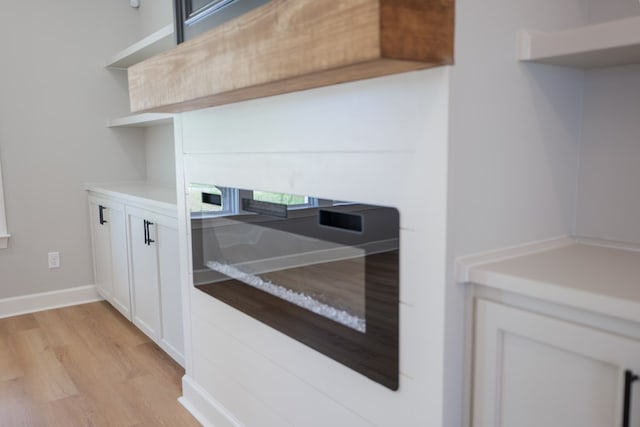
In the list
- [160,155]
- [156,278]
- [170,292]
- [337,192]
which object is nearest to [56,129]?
[160,155]

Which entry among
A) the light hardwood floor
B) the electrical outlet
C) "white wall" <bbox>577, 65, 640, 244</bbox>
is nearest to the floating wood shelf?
"white wall" <bbox>577, 65, 640, 244</bbox>

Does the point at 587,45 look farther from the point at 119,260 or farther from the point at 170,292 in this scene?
the point at 119,260

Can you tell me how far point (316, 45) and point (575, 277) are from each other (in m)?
0.68

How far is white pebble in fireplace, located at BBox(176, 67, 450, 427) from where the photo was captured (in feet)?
3.38

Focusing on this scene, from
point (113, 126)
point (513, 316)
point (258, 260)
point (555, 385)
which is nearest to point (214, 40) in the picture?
point (258, 260)

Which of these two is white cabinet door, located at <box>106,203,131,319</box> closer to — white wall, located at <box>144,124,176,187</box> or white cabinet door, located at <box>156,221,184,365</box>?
white wall, located at <box>144,124,176,187</box>

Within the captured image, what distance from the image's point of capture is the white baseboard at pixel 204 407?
76.6 inches

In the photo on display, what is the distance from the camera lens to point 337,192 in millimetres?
1262

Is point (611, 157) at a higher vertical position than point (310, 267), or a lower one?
higher

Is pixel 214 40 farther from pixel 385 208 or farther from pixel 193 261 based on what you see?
pixel 193 261

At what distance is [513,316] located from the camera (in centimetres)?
100

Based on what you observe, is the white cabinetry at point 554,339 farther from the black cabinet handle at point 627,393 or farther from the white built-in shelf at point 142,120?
the white built-in shelf at point 142,120

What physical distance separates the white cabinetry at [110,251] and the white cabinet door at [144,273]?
0.14 m

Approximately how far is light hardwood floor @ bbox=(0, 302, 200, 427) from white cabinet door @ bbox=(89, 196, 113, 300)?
259 mm
